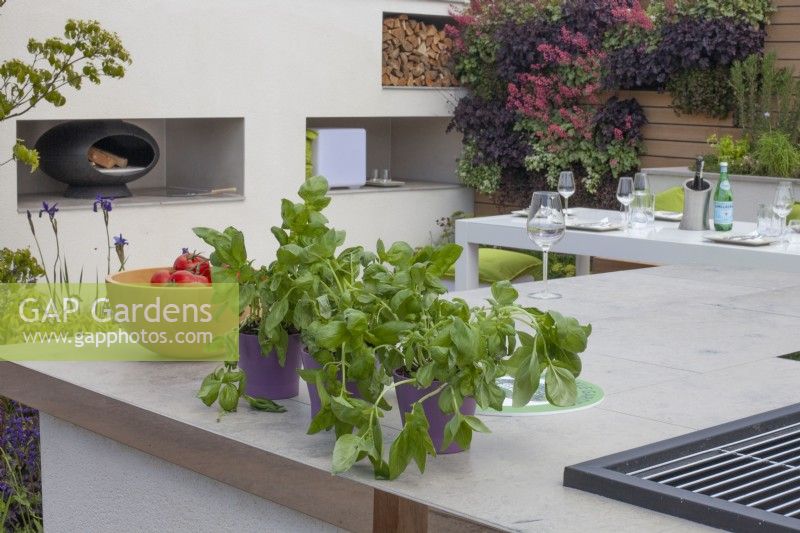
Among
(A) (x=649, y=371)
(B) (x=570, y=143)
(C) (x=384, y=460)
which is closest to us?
(C) (x=384, y=460)

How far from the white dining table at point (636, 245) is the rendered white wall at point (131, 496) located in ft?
7.53

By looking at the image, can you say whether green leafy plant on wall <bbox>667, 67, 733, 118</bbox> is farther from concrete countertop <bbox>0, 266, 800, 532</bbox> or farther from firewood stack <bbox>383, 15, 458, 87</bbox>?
concrete countertop <bbox>0, 266, 800, 532</bbox>

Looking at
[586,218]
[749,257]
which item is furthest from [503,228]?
[749,257]

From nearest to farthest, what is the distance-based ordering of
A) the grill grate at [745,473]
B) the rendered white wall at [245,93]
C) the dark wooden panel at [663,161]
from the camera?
1. the grill grate at [745,473]
2. the rendered white wall at [245,93]
3. the dark wooden panel at [663,161]

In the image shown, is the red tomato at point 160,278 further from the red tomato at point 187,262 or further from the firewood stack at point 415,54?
the firewood stack at point 415,54

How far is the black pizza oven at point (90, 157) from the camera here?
736 centimetres

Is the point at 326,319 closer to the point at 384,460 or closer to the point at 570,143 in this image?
the point at 384,460

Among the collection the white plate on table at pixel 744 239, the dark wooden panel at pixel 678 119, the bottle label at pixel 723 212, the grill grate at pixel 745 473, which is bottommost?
the white plate on table at pixel 744 239

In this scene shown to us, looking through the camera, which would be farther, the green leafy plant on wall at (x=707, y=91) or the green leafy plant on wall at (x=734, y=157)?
the green leafy plant on wall at (x=707, y=91)

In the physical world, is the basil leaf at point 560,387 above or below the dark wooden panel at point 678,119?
below

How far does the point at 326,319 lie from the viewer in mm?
1421

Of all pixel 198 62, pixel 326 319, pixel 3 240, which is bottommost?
pixel 3 240

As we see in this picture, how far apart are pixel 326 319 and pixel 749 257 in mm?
3373

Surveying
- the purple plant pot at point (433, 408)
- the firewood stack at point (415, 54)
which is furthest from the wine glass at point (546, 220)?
the firewood stack at point (415, 54)
